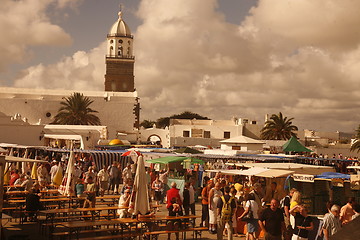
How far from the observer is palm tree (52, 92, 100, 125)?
54891 mm

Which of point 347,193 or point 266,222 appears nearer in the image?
point 266,222

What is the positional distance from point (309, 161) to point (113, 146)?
47.3ft

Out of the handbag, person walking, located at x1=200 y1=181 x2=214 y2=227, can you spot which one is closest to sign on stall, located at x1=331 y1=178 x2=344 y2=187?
person walking, located at x1=200 y1=181 x2=214 y2=227

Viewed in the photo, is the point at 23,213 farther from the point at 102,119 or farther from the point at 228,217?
the point at 102,119

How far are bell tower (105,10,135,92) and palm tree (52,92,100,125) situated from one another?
15.8m

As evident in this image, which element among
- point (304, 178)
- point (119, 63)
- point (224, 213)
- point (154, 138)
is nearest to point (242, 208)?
point (224, 213)

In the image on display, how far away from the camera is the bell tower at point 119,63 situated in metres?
73.1

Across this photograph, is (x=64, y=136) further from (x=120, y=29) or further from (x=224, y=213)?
(x=120, y=29)

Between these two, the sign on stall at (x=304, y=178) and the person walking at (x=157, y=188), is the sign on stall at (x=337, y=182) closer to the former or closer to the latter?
the sign on stall at (x=304, y=178)

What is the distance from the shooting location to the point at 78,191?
13.9 metres

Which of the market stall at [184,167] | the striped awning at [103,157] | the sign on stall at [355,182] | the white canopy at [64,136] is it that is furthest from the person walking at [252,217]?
the white canopy at [64,136]

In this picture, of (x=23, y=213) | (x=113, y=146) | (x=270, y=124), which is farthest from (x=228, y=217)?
(x=270, y=124)

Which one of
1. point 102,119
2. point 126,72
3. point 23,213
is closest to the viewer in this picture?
point 23,213

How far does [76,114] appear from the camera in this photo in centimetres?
5528
